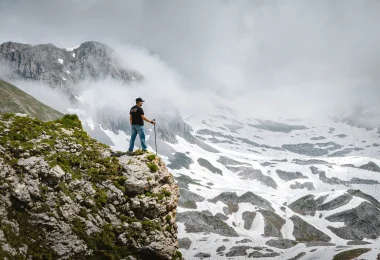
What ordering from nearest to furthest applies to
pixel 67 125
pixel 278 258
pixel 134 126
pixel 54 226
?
pixel 54 226 < pixel 67 125 < pixel 134 126 < pixel 278 258

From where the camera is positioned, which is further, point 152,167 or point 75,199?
point 152,167

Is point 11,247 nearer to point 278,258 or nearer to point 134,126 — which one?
point 134,126

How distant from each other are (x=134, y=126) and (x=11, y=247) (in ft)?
39.6

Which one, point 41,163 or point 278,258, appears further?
point 278,258

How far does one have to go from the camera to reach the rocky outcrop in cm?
1614

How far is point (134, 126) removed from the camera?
2491 centimetres

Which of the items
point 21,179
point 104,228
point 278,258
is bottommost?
point 278,258

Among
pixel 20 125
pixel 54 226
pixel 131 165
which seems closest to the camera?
pixel 54 226

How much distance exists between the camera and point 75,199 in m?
18.3

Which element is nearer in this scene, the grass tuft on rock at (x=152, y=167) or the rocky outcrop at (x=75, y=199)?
the rocky outcrop at (x=75, y=199)

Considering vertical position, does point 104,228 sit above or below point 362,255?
above

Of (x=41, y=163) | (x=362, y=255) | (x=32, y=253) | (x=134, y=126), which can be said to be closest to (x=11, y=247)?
(x=32, y=253)

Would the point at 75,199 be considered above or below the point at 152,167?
below

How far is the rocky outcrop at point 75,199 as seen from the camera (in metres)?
16.1
